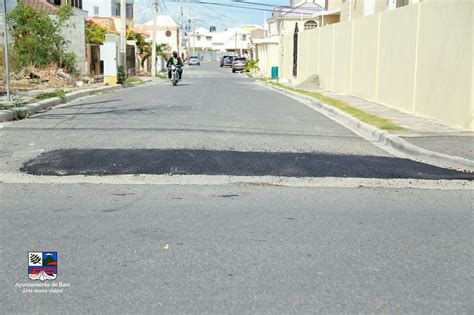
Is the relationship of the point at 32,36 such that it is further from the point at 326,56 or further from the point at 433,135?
the point at 433,135

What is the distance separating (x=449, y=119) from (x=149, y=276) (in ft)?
33.8

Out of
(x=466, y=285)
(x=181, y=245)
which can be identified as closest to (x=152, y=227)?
(x=181, y=245)

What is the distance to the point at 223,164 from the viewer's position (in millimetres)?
9352

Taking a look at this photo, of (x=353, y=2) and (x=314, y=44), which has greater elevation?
(x=353, y=2)

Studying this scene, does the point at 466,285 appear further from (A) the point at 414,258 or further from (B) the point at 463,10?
(B) the point at 463,10

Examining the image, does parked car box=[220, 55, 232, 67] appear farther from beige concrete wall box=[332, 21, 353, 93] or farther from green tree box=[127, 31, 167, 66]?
beige concrete wall box=[332, 21, 353, 93]

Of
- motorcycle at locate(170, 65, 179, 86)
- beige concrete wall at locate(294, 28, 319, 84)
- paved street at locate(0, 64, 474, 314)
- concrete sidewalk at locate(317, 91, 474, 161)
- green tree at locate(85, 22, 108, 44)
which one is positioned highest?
green tree at locate(85, 22, 108, 44)

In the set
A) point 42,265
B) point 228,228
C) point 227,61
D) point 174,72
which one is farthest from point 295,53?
point 227,61

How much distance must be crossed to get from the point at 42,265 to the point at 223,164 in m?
4.59

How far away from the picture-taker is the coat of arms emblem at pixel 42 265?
4832 millimetres

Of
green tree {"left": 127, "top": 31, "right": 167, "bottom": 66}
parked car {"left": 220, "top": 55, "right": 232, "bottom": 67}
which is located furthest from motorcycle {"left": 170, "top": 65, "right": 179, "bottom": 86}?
parked car {"left": 220, "top": 55, "right": 232, "bottom": 67}

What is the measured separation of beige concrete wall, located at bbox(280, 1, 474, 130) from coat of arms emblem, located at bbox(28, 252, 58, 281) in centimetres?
965

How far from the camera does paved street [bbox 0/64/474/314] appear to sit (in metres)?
4.52

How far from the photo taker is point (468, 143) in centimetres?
1122
